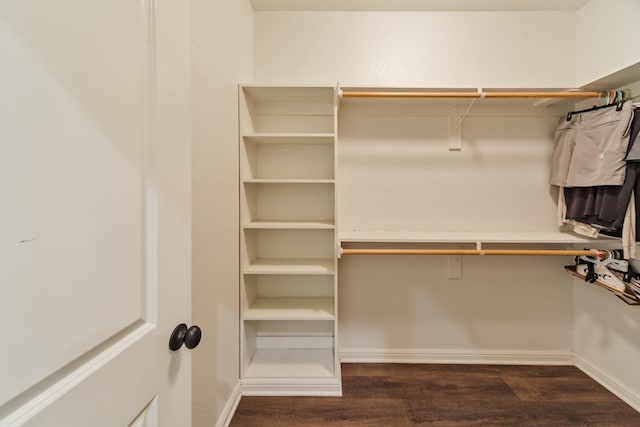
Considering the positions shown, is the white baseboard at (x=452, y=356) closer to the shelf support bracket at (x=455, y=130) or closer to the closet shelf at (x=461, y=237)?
the closet shelf at (x=461, y=237)

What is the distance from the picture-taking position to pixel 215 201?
1.27m

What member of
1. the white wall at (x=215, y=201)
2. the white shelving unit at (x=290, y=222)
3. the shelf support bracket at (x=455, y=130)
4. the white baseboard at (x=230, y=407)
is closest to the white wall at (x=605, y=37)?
the shelf support bracket at (x=455, y=130)

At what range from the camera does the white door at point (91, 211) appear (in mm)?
320

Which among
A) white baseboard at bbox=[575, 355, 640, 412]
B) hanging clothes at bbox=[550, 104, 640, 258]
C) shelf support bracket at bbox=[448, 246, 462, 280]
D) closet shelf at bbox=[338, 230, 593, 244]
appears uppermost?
hanging clothes at bbox=[550, 104, 640, 258]

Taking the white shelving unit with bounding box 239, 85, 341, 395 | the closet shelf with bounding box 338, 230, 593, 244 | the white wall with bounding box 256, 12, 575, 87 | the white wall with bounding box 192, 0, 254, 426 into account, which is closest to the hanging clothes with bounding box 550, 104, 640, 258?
the closet shelf with bounding box 338, 230, 593, 244

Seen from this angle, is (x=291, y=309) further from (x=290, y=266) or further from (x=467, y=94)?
(x=467, y=94)

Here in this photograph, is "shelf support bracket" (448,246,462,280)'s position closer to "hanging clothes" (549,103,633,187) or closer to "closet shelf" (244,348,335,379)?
"hanging clothes" (549,103,633,187)

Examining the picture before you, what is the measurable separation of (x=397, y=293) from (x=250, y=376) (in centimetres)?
115

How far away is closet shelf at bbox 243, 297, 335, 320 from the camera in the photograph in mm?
1623

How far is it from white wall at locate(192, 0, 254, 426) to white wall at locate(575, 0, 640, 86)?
2134 mm

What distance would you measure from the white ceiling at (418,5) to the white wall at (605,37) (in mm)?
137

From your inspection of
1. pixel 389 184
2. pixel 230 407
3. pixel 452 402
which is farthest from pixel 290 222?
pixel 452 402

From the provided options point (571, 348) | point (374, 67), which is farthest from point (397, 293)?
point (374, 67)

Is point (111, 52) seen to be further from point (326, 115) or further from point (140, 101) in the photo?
point (326, 115)
